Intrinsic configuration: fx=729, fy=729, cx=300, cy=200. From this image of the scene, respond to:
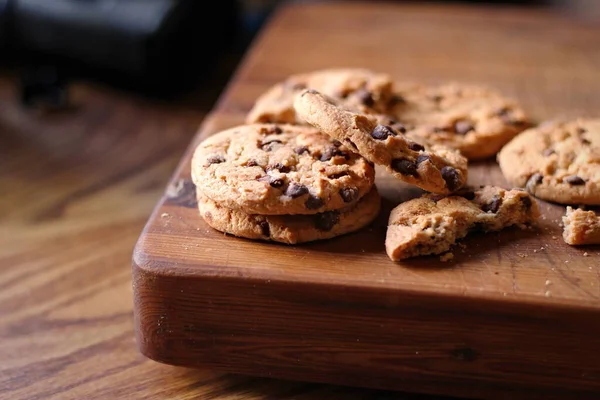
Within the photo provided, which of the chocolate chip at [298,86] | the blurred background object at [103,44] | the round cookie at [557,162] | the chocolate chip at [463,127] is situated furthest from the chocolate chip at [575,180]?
the blurred background object at [103,44]

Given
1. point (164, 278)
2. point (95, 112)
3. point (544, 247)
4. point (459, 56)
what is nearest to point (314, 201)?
point (164, 278)

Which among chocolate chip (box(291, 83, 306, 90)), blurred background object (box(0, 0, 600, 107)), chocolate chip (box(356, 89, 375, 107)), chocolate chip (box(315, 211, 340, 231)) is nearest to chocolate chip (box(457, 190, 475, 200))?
chocolate chip (box(315, 211, 340, 231))

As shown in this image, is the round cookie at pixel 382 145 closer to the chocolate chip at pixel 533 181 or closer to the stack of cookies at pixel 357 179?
the stack of cookies at pixel 357 179

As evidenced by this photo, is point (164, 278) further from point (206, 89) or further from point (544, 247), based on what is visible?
point (206, 89)

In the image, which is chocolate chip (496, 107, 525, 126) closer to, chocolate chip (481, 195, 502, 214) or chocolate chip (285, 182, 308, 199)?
chocolate chip (481, 195, 502, 214)

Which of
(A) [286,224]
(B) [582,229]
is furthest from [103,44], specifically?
(B) [582,229]
